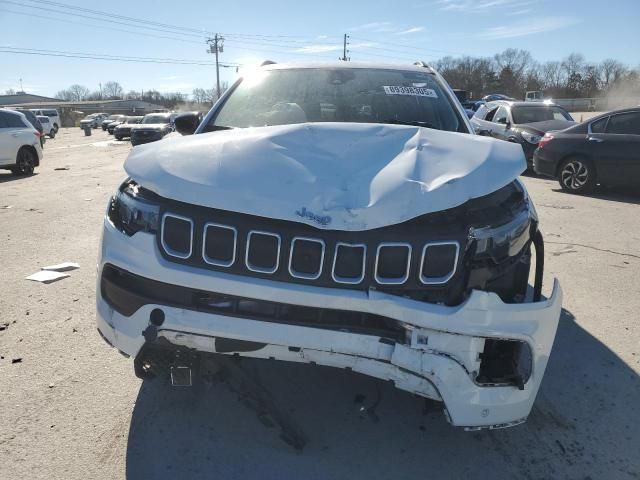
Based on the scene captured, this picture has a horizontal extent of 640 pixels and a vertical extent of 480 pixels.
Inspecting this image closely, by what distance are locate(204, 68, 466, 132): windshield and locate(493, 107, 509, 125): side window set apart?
30.7ft

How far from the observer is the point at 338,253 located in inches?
73.2

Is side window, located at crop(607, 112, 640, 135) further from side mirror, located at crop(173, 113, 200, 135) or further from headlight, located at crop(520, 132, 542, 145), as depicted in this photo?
side mirror, located at crop(173, 113, 200, 135)

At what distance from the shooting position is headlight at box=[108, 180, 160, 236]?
6.76 feet

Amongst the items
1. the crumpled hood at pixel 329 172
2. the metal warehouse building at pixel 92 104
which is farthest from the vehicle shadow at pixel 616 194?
the metal warehouse building at pixel 92 104

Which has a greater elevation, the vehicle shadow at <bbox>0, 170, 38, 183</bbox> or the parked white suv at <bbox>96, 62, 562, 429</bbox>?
the parked white suv at <bbox>96, 62, 562, 429</bbox>

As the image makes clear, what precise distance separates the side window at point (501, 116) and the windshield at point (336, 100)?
9.37m

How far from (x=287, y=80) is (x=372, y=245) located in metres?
2.18

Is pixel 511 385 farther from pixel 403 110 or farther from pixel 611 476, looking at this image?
pixel 403 110

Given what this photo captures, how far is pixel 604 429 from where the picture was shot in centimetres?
246

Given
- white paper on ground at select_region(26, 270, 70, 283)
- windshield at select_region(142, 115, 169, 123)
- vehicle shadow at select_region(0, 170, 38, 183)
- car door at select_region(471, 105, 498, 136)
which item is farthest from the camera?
windshield at select_region(142, 115, 169, 123)

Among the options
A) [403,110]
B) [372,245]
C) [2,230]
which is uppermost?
[403,110]

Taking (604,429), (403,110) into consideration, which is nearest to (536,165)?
(403,110)

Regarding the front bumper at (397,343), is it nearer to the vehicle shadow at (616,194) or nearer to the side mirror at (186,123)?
the side mirror at (186,123)

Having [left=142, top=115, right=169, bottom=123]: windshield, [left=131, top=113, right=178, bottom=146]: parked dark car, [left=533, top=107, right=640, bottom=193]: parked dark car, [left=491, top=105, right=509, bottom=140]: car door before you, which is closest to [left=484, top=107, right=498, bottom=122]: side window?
[left=491, top=105, right=509, bottom=140]: car door
